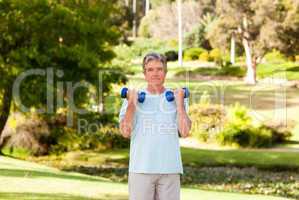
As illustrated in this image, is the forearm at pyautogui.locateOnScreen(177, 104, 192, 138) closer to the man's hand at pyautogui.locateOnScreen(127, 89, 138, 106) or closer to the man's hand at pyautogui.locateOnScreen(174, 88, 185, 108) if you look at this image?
the man's hand at pyautogui.locateOnScreen(174, 88, 185, 108)

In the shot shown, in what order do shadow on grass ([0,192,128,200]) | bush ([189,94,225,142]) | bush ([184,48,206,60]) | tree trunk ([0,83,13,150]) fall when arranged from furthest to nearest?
bush ([184,48,206,60]), bush ([189,94,225,142]), tree trunk ([0,83,13,150]), shadow on grass ([0,192,128,200])

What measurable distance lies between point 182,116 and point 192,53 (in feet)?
189

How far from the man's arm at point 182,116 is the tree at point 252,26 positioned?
39.5 metres

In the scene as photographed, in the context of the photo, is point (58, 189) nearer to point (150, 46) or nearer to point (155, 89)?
point (155, 89)

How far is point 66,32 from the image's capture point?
67.6 feet

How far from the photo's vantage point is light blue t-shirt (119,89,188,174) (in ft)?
16.7

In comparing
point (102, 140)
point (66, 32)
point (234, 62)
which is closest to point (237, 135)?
point (102, 140)

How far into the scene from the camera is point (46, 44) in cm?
2031

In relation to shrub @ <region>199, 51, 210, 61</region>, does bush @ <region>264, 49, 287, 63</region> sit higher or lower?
lower

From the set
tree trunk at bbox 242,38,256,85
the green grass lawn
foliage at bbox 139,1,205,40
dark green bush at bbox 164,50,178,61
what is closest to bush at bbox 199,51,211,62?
dark green bush at bbox 164,50,178,61

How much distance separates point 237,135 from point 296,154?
3037 mm

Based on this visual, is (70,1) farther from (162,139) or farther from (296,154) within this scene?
(162,139)

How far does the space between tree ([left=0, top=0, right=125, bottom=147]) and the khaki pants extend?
14.9 metres

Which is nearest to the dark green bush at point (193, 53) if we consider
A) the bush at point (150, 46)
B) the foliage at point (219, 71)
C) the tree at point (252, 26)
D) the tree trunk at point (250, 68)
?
the bush at point (150, 46)
